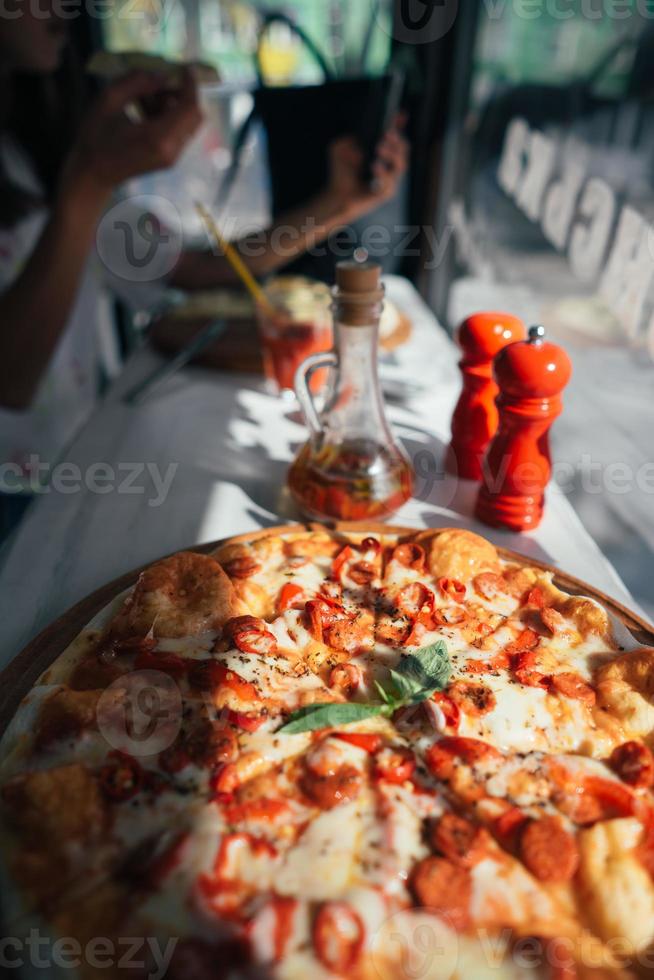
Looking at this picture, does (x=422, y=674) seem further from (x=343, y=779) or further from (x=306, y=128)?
(x=306, y=128)

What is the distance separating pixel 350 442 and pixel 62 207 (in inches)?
37.7

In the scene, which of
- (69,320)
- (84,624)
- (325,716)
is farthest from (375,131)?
(325,716)

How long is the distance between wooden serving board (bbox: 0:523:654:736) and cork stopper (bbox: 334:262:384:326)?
324 millimetres

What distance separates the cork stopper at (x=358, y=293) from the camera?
0.98 m

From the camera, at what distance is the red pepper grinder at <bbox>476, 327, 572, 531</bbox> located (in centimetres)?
96

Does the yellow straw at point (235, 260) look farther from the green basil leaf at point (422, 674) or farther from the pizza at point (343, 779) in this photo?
the green basil leaf at point (422, 674)

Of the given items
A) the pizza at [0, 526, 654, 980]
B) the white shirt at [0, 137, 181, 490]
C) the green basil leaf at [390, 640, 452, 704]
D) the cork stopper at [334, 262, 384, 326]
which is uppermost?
the cork stopper at [334, 262, 384, 326]

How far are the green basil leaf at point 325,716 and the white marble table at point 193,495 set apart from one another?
1.28 ft

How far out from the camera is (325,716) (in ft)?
2.30

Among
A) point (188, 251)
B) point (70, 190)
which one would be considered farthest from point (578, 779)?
point (188, 251)

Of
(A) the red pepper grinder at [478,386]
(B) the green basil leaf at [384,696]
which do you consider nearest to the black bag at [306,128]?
(A) the red pepper grinder at [478,386]

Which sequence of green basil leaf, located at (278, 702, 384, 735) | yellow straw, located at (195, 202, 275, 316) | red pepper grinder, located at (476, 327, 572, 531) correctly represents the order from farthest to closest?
yellow straw, located at (195, 202, 275, 316)
red pepper grinder, located at (476, 327, 572, 531)
green basil leaf, located at (278, 702, 384, 735)

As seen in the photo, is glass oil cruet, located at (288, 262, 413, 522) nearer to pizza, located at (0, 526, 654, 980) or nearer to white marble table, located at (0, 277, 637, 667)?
white marble table, located at (0, 277, 637, 667)

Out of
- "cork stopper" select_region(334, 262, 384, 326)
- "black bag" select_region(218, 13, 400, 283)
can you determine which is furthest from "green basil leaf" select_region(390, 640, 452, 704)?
"black bag" select_region(218, 13, 400, 283)
